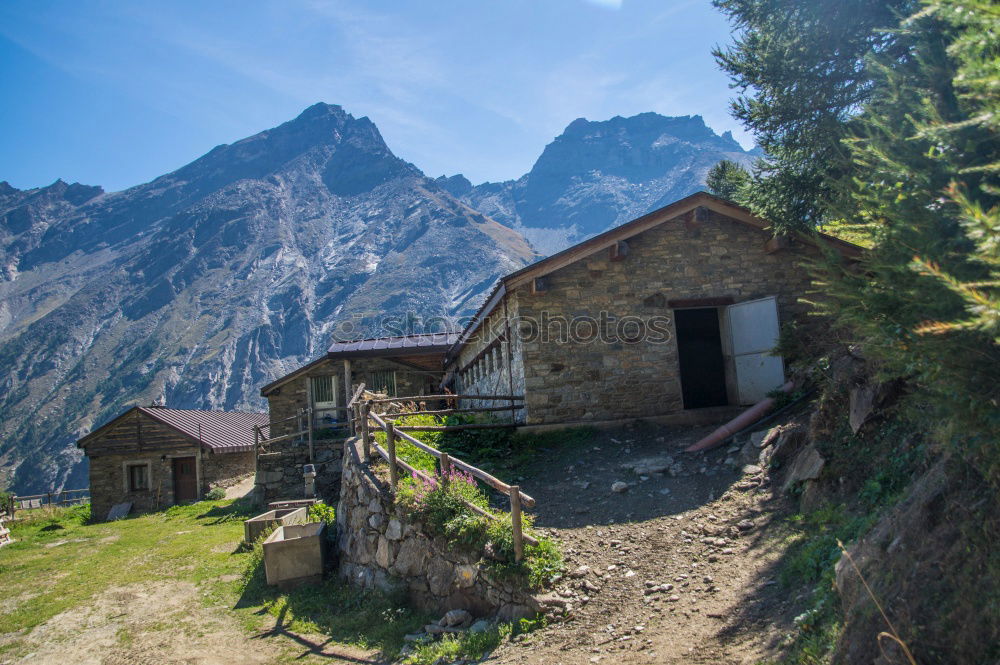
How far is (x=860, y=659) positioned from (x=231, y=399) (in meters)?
101

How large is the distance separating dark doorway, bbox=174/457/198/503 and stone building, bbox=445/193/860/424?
1925 cm

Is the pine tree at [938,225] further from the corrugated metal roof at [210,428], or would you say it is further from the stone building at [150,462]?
the stone building at [150,462]

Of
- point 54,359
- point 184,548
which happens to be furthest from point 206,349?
point 184,548

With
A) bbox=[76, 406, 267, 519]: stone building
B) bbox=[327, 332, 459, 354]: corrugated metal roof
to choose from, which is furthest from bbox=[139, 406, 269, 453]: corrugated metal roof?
bbox=[327, 332, 459, 354]: corrugated metal roof

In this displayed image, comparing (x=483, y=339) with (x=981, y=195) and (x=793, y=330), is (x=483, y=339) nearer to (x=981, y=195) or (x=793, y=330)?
(x=793, y=330)

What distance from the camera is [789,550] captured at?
5.66 meters

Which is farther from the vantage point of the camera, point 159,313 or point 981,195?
point 159,313

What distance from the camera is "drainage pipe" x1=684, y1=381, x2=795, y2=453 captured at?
31.0 ft

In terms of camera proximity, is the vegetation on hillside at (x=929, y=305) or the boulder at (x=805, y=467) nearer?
the vegetation on hillside at (x=929, y=305)

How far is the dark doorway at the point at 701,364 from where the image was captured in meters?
14.0

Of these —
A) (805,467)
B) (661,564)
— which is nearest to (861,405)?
(805,467)

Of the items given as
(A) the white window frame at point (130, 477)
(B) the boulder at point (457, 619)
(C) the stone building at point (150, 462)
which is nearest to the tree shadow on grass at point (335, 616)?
(B) the boulder at point (457, 619)

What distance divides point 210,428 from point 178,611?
66.9ft

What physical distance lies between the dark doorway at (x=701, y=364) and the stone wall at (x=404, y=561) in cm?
787
